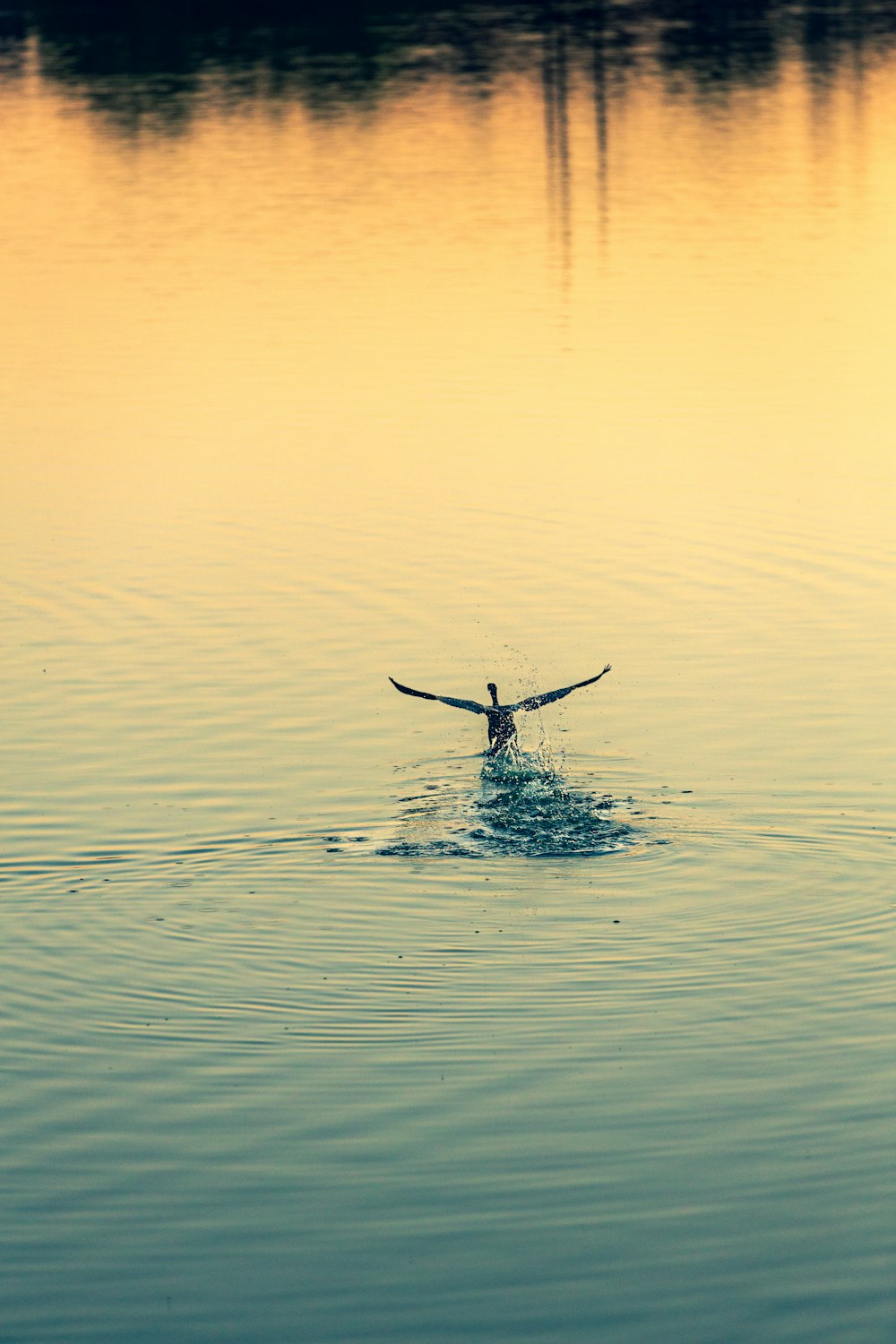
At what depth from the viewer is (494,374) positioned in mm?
32281

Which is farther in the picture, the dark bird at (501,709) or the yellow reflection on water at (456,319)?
the yellow reflection on water at (456,319)

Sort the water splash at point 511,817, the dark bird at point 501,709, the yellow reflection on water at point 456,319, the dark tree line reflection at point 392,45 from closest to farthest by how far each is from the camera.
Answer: the water splash at point 511,817, the dark bird at point 501,709, the yellow reflection on water at point 456,319, the dark tree line reflection at point 392,45

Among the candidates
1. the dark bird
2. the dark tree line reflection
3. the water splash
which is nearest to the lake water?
the water splash

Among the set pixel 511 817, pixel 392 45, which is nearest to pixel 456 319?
pixel 511 817

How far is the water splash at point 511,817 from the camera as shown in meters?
16.1

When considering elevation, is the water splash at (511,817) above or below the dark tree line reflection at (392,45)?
below

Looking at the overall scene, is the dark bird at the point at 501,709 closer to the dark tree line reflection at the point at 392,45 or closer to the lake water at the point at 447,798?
the lake water at the point at 447,798

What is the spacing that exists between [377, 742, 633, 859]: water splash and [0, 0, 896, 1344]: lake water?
53 millimetres

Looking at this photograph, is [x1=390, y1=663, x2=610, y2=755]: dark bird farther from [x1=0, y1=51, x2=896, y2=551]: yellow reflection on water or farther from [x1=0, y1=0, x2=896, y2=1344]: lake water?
[x1=0, y1=51, x2=896, y2=551]: yellow reflection on water

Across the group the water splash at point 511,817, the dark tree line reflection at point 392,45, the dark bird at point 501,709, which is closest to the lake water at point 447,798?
the water splash at point 511,817

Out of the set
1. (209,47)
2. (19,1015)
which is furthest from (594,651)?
(209,47)

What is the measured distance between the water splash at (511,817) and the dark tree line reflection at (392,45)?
146 feet

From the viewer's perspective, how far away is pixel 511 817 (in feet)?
54.8

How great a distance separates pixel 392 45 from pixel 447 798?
77.0m
